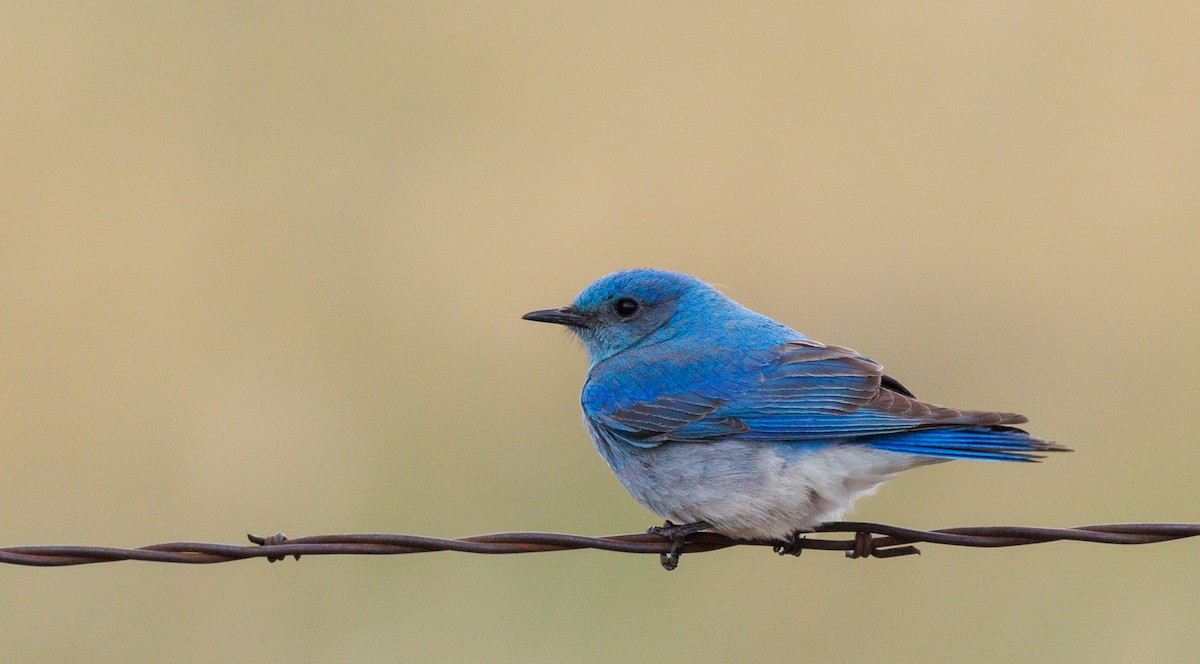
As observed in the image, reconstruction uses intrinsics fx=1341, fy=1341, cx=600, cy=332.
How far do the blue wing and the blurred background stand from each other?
3.77ft

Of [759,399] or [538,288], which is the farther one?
[538,288]

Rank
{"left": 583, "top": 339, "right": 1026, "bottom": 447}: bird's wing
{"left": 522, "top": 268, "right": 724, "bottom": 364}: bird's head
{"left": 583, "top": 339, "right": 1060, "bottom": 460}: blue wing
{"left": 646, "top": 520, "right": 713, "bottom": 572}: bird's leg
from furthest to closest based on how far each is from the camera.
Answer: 1. {"left": 522, "top": 268, "right": 724, "bottom": 364}: bird's head
2. {"left": 646, "top": 520, "right": 713, "bottom": 572}: bird's leg
3. {"left": 583, "top": 339, "right": 1026, "bottom": 447}: bird's wing
4. {"left": 583, "top": 339, "right": 1060, "bottom": 460}: blue wing

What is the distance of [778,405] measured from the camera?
16.6 feet

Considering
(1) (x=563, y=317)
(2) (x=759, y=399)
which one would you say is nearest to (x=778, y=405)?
(2) (x=759, y=399)

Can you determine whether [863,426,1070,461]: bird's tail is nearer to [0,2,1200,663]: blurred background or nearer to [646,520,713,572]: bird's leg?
[646,520,713,572]: bird's leg

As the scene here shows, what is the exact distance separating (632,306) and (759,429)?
1294 millimetres

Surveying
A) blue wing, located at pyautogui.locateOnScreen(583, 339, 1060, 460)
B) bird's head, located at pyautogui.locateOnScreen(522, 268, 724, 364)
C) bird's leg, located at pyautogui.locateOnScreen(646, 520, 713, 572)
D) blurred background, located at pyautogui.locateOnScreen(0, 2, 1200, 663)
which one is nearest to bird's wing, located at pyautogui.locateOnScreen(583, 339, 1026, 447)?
blue wing, located at pyautogui.locateOnScreen(583, 339, 1060, 460)

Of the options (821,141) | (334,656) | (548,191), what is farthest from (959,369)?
(334,656)

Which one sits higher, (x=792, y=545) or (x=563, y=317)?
(x=563, y=317)

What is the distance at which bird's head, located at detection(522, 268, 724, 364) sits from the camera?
6.11 m

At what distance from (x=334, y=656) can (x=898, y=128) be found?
19.3 ft

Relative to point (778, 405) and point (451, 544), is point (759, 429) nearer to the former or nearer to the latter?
point (778, 405)

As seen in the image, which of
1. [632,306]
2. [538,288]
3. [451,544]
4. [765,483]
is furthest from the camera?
[538,288]

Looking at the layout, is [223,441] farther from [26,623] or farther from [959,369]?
[959,369]
